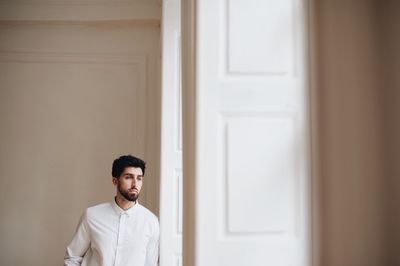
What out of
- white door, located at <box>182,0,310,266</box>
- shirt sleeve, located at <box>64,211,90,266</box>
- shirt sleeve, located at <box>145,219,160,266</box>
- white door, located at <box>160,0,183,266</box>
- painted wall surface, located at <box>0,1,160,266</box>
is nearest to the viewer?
white door, located at <box>182,0,310,266</box>

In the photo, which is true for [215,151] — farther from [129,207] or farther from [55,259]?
[55,259]

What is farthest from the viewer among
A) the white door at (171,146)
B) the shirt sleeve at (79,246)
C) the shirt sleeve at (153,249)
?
the white door at (171,146)

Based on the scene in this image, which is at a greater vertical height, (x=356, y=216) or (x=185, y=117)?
(x=185, y=117)

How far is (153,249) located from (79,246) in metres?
0.55

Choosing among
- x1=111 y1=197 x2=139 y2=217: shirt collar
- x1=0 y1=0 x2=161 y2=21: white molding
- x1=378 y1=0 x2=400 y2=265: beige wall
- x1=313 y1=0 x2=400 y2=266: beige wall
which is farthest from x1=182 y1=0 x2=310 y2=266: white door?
x1=0 y1=0 x2=161 y2=21: white molding

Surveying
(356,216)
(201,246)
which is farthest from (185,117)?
(356,216)

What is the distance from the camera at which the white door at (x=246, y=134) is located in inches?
89.5

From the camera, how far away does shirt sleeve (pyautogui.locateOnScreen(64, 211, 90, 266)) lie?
11.6 ft

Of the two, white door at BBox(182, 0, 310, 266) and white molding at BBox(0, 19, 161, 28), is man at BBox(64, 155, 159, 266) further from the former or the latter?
white molding at BBox(0, 19, 161, 28)

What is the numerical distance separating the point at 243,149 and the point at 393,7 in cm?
98

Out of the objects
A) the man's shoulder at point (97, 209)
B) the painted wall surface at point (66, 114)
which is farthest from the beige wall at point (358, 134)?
the painted wall surface at point (66, 114)

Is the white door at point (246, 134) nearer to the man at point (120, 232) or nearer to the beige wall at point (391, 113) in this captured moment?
the beige wall at point (391, 113)

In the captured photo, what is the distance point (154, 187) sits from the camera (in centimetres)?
498

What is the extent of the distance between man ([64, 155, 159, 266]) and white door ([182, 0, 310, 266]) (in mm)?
1361
